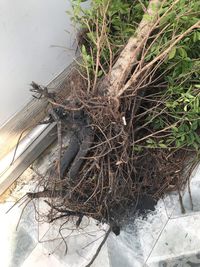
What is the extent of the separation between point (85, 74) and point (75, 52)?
0.36 m

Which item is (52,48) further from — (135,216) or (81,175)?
(135,216)

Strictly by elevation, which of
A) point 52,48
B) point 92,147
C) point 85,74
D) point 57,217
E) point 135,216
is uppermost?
point 52,48

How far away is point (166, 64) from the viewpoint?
1226 mm

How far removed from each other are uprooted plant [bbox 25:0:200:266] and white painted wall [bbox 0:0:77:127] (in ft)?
0.59

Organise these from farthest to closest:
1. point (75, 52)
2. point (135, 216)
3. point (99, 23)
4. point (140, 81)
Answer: point (75, 52) < point (135, 216) < point (99, 23) < point (140, 81)

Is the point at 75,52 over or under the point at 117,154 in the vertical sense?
over

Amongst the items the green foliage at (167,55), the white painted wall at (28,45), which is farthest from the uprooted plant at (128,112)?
the white painted wall at (28,45)

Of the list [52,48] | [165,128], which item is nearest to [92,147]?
[165,128]

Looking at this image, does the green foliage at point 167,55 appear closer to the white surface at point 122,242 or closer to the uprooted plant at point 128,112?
the uprooted plant at point 128,112

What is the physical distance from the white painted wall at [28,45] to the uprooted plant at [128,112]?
0.18m

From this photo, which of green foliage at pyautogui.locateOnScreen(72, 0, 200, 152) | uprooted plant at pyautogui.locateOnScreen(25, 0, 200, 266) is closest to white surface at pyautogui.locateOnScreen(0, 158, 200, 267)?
uprooted plant at pyautogui.locateOnScreen(25, 0, 200, 266)

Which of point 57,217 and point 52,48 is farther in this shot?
point 52,48

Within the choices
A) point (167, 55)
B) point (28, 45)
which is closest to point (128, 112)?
point (167, 55)

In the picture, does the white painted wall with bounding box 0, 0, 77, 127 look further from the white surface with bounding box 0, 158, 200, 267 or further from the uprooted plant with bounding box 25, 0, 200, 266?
the white surface with bounding box 0, 158, 200, 267
